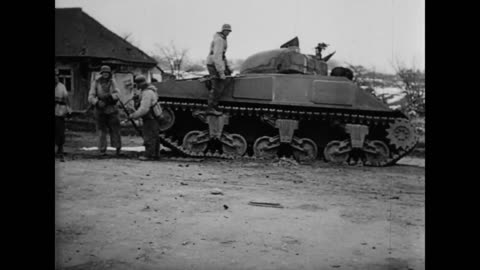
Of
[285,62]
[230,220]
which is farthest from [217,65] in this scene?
[230,220]

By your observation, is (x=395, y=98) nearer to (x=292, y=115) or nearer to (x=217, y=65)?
(x=292, y=115)

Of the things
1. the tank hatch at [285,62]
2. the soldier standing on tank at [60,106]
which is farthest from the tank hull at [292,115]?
the soldier standing on tank at [60,106]

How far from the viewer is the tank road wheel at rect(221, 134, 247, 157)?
38.7 ft

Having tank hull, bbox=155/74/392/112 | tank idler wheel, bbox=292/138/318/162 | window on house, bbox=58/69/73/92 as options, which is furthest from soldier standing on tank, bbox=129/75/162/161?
window on house, bbox=58/69/73/92

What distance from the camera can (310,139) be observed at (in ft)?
39.7

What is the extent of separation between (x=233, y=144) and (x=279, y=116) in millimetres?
1144

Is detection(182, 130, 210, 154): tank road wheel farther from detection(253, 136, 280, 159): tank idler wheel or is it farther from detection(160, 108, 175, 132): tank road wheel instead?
detection(253, 136, 280, 159): tank idler wheel

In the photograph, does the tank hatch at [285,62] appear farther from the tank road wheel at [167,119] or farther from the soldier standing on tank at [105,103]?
the soldier standing on tank at [105,103]

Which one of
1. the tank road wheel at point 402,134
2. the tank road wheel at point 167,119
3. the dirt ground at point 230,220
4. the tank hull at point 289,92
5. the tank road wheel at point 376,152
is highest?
the tank hull at point 289,92

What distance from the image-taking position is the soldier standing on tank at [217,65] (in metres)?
11.5

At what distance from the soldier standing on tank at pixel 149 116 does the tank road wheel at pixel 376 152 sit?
4406 mm

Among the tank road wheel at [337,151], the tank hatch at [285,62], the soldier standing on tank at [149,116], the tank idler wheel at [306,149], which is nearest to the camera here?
the soldier standing on tank at [149,116]

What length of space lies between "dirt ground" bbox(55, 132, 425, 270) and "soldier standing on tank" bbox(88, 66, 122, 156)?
1434mm
